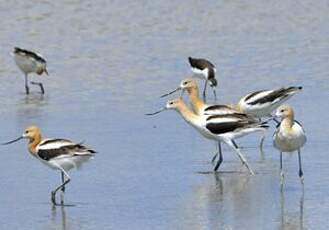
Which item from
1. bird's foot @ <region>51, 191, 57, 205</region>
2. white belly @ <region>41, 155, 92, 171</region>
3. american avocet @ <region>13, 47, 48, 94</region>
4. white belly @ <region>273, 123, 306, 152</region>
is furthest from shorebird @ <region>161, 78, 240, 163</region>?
american avocet @ <region>13, 47, 48, 94</region>

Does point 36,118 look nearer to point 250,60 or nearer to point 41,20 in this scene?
point 250,60

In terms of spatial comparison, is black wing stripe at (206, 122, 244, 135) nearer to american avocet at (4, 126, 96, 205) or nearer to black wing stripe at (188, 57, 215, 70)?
american avocet at (4, 126, 96, 205)

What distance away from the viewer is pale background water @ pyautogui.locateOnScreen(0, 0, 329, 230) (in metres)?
10.8

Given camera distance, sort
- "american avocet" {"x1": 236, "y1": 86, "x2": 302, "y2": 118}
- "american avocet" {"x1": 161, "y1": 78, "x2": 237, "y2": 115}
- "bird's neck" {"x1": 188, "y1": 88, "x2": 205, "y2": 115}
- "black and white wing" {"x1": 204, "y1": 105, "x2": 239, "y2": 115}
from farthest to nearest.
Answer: "american avocet" {"x1": 236, "y1": 86, "x2": 302, "y2": 118} → "bird's neck" {"x1": 188, "y1": 88, "x2": 205, "y2": 115} → "american avocet" {"x1": 161, "y1": 78, "x2": 237, "y2": 115} → "black and white wing" {"x1": 204, "y1": 105, "x2": 239, "y2": 115}

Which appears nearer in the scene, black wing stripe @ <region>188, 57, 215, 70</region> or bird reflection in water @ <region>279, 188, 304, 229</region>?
bird reflection in water @ <region>279, 188, 304, 229</region>

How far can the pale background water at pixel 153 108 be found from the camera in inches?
426

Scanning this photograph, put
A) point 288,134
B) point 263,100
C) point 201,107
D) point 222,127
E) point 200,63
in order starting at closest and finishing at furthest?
point 288,134
point 222,127
point 201,107
point 263,100
point 200,63

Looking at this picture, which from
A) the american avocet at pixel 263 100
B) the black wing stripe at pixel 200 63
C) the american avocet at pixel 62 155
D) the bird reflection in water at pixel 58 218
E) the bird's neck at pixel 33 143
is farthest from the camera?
the black wing stripe at pixel 200 63

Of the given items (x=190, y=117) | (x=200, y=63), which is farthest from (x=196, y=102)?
(x=200, y=63)

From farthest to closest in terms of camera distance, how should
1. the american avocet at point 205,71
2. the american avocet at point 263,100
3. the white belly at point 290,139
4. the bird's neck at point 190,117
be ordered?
1. the american avocet at point 205,71
2. the american avocet at point 263,100
3. the bird's neck at point 190,117
4. the white belly at point 290,139

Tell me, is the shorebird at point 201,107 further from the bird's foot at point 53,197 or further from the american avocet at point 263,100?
the bird's foot at point 53,197

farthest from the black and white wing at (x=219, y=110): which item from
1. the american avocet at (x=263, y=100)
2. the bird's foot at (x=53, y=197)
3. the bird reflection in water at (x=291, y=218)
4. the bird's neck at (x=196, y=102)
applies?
the bird's foot at (x=53, y=197)

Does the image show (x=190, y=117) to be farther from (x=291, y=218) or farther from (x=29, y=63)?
(x=29, y=63)

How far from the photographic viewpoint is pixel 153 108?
16281 mm
